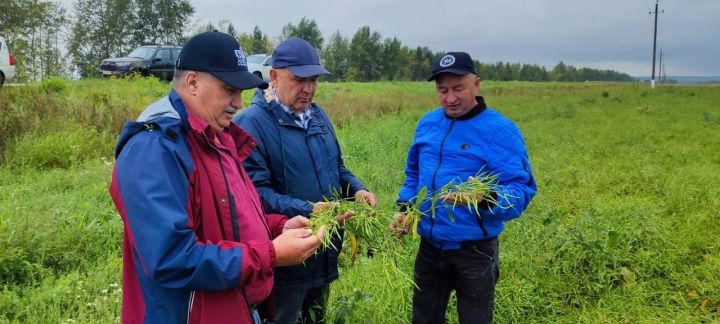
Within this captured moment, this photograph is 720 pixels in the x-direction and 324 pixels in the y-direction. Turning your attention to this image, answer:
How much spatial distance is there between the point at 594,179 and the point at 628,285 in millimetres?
3661

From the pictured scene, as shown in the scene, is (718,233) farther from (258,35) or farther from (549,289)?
(258,35)

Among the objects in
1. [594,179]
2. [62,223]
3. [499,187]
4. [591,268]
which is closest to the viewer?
[499,187]

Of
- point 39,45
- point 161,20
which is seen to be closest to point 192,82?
point 39,45

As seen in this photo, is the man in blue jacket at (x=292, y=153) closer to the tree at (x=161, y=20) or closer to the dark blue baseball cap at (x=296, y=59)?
the dark blue baseball cap at (x=296, y=59)

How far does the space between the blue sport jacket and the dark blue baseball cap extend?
77 cm

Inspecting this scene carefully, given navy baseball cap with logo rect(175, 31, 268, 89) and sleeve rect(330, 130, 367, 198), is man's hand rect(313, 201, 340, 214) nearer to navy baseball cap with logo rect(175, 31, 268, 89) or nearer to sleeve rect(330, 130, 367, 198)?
sleeve rect(330, 130, 367, 198)

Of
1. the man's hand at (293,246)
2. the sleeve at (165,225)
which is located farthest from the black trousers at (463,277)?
the sleeve at (165,225)

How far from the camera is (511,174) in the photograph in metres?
2.37

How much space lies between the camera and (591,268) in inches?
150

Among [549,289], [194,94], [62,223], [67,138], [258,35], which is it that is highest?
[258,35]

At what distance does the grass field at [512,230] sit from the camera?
336cm

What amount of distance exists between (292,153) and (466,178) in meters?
0.89

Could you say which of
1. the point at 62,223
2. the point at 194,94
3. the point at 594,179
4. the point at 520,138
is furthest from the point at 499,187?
the point at 594,179

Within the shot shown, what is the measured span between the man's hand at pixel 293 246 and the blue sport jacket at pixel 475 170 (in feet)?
2.85
